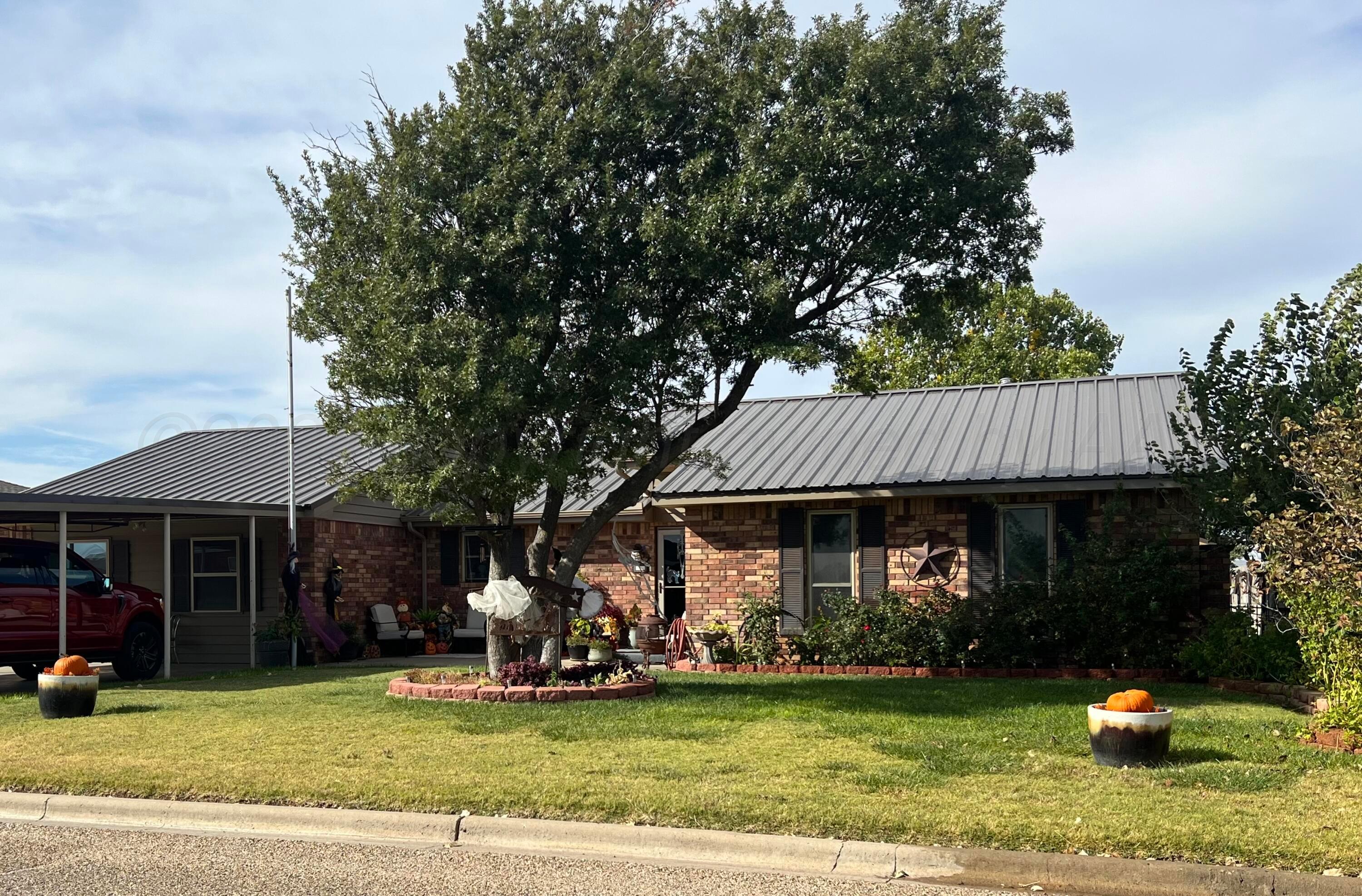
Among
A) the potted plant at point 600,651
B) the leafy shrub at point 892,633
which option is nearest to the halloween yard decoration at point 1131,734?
the leafy shrub at point 892,633

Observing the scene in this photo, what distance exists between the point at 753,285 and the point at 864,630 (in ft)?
20.6

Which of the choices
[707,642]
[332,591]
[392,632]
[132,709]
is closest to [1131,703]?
[707,642]

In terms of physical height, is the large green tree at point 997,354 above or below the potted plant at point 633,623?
above

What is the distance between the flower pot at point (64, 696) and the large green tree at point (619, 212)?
3521 mm

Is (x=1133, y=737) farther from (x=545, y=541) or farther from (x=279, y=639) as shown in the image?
(x=279, y=639)

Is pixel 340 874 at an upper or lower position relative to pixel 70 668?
lower

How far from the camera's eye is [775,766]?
30.6 feet

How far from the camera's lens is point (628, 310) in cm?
1379

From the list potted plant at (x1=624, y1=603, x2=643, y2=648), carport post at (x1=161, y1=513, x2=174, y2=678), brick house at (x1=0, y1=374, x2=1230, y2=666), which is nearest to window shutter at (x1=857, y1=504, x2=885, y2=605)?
brick house at (x1=0, y1=374, x2=1230, y2=666)

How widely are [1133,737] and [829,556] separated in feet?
32.4

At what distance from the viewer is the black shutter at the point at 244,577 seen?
21.5 meters

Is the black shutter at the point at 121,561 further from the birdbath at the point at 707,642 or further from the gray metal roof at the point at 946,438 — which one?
the birdbath at the point at 707,642

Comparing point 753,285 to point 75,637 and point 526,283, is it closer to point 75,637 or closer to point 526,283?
point 526,283

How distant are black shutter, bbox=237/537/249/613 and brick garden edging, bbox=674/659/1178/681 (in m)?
7.95
